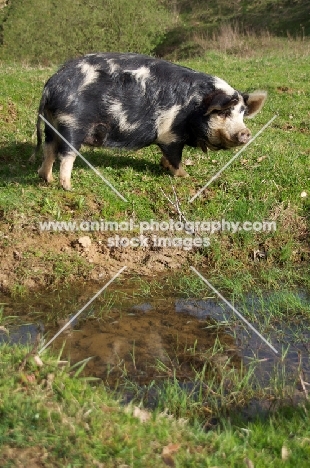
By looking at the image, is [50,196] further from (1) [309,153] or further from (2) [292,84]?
(2) [292,84]

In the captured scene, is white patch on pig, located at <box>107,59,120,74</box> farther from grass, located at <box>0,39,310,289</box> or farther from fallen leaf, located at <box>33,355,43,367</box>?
fallen leaf, located at <box>33,355,43,367</box>

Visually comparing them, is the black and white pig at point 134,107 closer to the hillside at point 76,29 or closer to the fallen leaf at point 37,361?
the fallen leaf at point 37,361

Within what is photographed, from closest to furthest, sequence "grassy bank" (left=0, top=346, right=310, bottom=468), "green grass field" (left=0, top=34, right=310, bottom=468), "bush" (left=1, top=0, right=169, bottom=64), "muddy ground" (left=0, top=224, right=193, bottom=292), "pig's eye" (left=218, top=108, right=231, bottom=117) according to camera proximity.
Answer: "grassy bank" (left=0, top=346, right=310, bottom=468) → "green grass field" (left=0, top=34, right=310, bottom=468) → "muddy ground" (left=0, top=224, right=193, bottom=292) → "pig's eye" (left=218, top=108, right=231, bottom=117) → "bush" (left=1, top=0, right=169, bottom=64)

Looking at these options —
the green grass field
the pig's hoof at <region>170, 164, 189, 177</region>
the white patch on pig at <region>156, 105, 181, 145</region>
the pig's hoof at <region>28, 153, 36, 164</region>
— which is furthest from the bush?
the white patch on pig at <region>156, 105, 181, 145</region>

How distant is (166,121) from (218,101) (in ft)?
1.74

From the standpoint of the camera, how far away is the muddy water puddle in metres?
3.72

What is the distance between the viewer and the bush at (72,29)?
2152 centimetres

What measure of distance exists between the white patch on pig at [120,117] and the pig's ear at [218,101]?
2.26 ft

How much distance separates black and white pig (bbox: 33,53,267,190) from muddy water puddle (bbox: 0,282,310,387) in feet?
4.85

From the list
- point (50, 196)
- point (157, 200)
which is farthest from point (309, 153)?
point (50, 196)

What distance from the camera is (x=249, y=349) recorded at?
402cm

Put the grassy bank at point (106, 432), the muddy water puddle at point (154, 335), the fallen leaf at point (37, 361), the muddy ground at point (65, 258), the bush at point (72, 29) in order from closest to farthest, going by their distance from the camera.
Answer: the grassy bank at point (106, 432) < the fallen leaf at point (37, 361) < the muddy water puddle at point (154, 335) < the muddy ground at point (65, 258) < the bush at point (72, 29)

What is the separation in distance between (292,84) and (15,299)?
7.49 metres

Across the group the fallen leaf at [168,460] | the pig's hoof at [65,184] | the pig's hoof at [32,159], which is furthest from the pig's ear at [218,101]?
the fallen leaf at [168,460]
